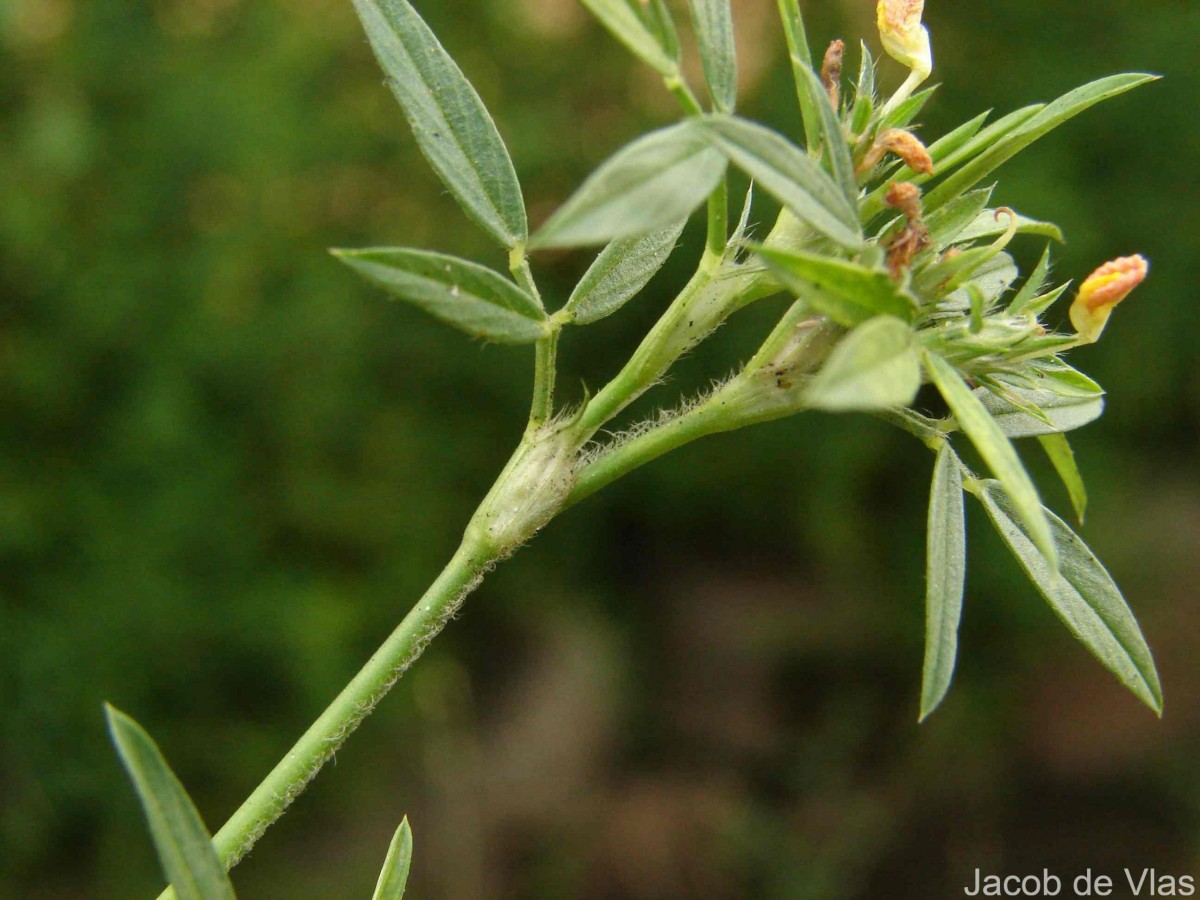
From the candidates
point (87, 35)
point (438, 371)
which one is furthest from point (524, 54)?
point (87, 35)

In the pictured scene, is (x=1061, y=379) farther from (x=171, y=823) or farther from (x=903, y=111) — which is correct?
(x=171, y=823)

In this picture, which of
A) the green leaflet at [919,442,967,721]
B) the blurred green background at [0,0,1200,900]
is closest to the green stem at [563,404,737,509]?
the green leaflet at [919,442,967,721]

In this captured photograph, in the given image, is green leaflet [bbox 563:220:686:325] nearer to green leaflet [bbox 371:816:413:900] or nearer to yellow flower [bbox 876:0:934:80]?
yellow flower [bbox 876:0:934:80]

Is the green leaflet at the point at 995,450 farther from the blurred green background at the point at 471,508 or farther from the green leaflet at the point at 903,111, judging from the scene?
the blurred green background at the point at 471,508

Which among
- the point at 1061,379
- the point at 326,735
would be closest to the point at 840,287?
the point at 1061,379

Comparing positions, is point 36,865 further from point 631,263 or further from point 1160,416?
point 1160,416

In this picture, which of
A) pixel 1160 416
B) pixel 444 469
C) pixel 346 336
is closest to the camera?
pixel 346 336
